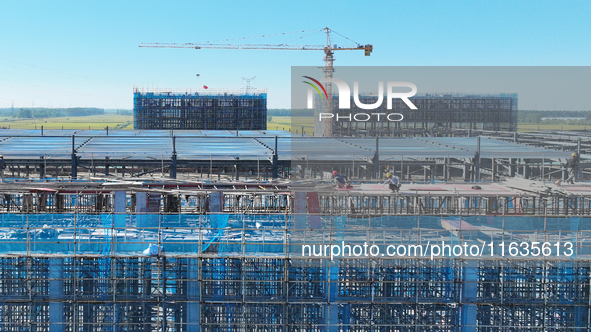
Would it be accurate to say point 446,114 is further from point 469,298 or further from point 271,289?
point 271,289

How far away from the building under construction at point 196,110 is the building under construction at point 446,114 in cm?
1769

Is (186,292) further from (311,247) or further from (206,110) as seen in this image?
(206,110)

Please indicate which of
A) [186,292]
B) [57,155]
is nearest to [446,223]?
[186,292]

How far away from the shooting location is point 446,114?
88.6 meters

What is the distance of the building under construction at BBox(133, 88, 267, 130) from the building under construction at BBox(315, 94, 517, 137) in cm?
1769

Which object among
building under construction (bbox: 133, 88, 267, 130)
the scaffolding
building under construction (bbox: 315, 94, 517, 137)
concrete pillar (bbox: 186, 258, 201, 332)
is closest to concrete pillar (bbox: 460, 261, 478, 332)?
the scaffolding

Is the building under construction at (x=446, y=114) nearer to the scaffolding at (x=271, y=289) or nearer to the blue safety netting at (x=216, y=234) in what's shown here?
the blue safety netting at (x=216, y=234)

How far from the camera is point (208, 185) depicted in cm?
2128

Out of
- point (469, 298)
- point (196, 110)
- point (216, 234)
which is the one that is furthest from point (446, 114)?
point (216, 234)

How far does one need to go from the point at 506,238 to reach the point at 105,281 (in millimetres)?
12199

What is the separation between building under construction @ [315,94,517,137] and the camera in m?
→ 86.6

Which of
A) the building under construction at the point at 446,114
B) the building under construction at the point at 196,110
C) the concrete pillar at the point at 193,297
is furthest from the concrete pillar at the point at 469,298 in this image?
the building under construction at the point at 196,110

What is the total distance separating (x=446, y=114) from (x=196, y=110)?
41.1m

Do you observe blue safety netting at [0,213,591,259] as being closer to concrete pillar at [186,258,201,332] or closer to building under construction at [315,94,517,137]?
concrete pillar at [186,258,201,332]
